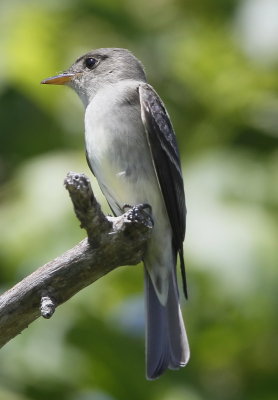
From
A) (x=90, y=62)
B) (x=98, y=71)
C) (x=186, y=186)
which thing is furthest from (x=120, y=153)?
(x=90, y=62)

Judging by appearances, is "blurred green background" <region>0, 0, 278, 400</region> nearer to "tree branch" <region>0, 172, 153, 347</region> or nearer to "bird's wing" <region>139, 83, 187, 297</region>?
"bird's wing" <region>139, 83, 187, 297</region>

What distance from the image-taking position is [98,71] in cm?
590

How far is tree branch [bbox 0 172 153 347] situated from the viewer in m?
4.28

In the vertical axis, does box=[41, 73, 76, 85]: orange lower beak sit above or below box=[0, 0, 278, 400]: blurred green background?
above

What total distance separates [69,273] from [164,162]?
3.62 ft

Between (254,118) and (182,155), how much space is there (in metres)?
0.65

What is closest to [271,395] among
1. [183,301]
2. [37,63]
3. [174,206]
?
[183,301]

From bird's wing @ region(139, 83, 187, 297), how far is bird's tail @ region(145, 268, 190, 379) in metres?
0.32

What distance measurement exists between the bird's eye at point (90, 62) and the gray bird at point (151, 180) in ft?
1.42

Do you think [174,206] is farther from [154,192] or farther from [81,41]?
[81,41]

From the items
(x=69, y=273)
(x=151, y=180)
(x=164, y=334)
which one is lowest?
(x=164, y=334)

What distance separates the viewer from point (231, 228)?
5.44 metres

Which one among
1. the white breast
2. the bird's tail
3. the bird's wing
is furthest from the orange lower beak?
the bird's tail

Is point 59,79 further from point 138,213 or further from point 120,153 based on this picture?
point 138,213
